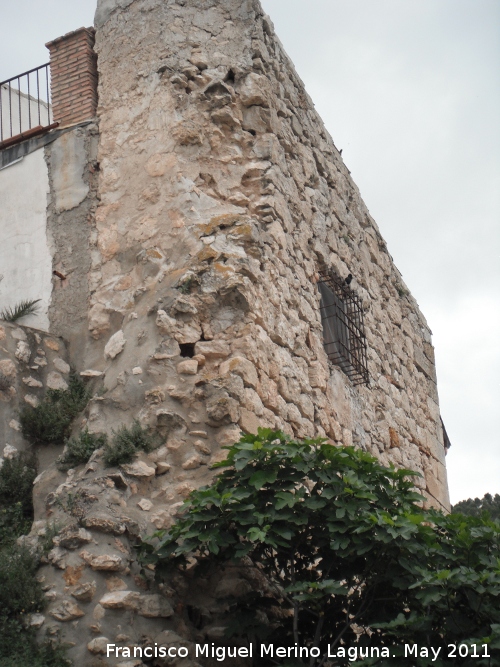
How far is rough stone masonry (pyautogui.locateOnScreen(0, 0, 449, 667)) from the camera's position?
4988mm

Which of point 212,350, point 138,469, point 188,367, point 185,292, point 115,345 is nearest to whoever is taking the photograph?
point 138,469

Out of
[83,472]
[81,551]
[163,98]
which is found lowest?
[81,551]

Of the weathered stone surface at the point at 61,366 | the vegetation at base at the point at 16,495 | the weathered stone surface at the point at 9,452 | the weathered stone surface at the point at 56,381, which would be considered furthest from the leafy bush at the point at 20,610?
the weathered stone surface at the point at 61,366

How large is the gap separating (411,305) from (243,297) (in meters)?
4.80

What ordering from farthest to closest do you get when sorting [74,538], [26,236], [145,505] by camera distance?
[26,236] < [145,505] < [74,538]

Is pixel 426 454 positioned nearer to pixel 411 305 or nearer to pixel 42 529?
pixel 411 305

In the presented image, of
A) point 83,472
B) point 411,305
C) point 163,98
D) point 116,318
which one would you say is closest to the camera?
point 83,472

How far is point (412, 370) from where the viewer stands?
32.2ft

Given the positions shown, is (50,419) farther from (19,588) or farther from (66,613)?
(66,613)

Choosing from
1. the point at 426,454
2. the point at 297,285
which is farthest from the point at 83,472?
the point at 426,454

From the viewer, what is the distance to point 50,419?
605 cm

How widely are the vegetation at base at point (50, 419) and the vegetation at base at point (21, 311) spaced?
81 centimetres

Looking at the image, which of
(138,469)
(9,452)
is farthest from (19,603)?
(9,452)

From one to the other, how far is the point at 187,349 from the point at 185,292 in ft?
1.19
